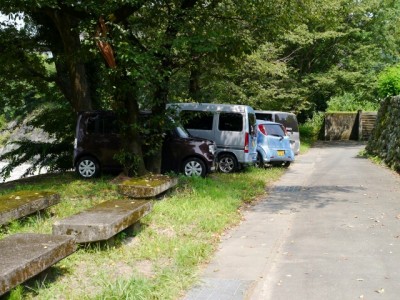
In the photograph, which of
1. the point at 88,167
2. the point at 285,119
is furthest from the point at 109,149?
the point at 285,119

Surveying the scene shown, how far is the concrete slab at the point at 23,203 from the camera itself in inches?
270

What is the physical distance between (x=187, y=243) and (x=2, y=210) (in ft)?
8.01

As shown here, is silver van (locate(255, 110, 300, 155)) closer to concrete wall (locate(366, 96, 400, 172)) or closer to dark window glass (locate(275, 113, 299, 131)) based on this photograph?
dark window glass (locate(275, 113, 299, 131))

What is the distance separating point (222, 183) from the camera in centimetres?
1274

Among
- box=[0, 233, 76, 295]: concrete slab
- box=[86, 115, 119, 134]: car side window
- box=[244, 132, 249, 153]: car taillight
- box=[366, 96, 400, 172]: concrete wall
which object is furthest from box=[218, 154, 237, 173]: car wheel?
box=[0, 233, 76, 295]: concrete slab

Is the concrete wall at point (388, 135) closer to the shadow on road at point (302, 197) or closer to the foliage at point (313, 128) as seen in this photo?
the shadow on road at point (302, 197)

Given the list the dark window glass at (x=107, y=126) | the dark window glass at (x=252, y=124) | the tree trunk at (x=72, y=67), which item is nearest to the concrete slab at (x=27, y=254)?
the tree trunk at (x=72, y=67)

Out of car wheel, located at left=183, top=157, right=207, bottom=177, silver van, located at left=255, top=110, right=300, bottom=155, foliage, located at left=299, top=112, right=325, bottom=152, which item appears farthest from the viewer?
foliage, located at left=299, top=112, right=325, bottom=152

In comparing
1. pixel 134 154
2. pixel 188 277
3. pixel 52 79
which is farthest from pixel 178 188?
pixel 52 79

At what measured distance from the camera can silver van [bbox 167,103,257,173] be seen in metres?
16.1

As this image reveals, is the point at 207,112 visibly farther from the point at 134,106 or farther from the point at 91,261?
the point at 91,261

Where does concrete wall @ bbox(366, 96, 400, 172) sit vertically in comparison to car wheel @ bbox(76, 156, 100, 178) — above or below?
above

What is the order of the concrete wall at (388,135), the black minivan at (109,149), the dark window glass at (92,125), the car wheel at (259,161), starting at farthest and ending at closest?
the concrete wall at (388,135) < the car wheel at (259,161) < the dark window glass at (92,125) < the black minivan at (109,149)

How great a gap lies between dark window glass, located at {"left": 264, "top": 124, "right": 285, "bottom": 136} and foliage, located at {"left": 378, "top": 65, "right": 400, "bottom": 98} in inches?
238
